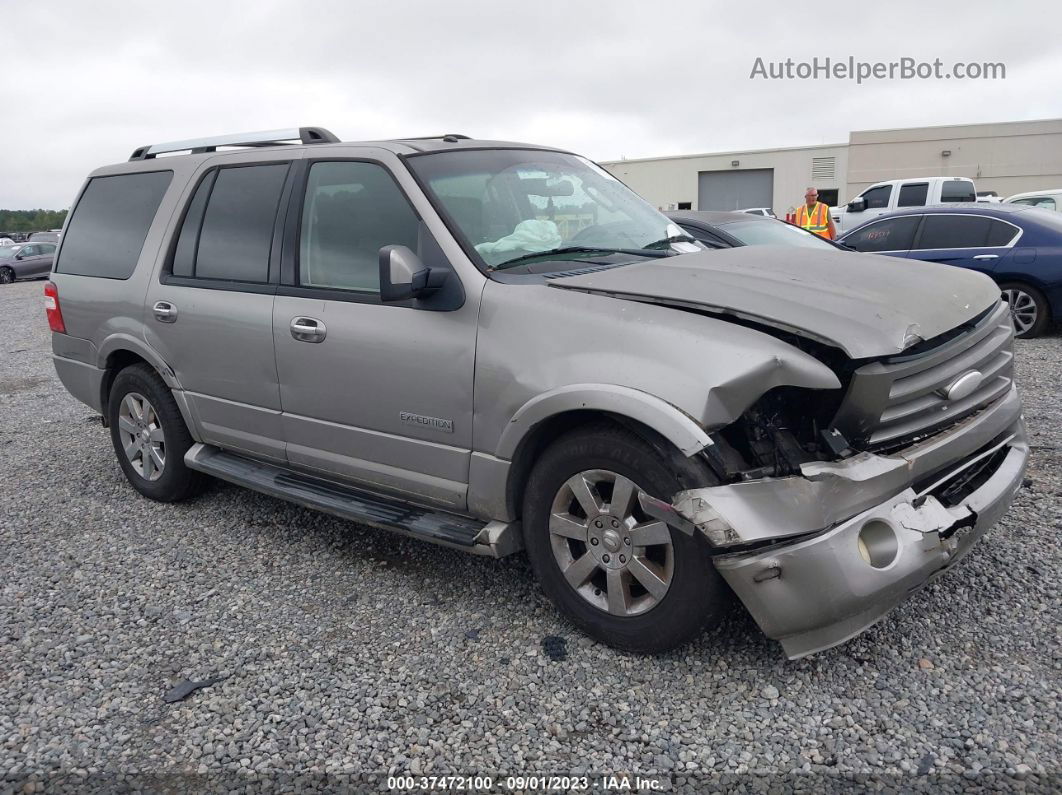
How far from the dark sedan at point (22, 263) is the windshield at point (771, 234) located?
26.9 meters

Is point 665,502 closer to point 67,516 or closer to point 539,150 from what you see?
point 539,150

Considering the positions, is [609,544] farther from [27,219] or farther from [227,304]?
[27,219]

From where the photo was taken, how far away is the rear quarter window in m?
4.70

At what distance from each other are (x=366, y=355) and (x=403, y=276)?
517 millimetres

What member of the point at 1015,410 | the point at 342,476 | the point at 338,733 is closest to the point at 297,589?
the point at 342,476

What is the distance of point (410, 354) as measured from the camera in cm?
335

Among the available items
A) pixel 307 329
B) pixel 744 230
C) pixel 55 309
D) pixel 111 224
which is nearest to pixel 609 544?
pixel 307 329

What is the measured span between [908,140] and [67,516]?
47.3m

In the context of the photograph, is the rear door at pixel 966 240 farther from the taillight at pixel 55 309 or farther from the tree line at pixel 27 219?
the tree line at pixel 27 219

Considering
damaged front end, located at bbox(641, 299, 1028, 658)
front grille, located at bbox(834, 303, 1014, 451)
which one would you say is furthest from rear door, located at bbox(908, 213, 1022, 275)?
damaged front end, located at bbox(641, 299, 1028, 658)

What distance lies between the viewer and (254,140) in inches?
174

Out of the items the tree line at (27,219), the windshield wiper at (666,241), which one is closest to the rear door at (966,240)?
the windshield wiper at (666,241)

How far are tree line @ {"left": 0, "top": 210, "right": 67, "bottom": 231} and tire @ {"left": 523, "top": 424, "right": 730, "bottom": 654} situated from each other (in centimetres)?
8069

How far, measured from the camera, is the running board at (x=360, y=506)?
323cm
